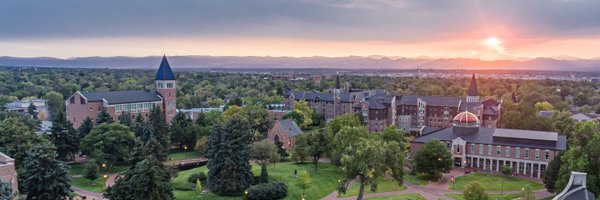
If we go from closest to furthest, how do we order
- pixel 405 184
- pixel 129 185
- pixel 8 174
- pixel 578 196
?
pixel 578 196 < pixel 129 185 < pixel 8 174 < pixel 405 184

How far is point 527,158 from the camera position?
6506 cm

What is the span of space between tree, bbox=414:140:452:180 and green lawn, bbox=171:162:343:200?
10635 mm

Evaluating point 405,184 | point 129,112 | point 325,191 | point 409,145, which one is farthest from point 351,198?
point 129,112

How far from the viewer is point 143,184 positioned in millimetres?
39438

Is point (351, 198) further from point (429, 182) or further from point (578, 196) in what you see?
point (578, 196)

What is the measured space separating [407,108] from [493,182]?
149ft

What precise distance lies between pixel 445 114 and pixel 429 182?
45.5 metres

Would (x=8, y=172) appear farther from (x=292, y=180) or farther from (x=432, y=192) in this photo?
(x=432, y=192)

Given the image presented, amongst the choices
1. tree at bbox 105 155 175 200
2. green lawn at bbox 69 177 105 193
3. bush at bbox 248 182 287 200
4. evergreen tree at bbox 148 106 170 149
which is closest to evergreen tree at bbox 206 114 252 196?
bush at bbox 248 182 287 200

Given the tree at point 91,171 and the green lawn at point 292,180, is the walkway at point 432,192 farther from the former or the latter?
the tree at point 91,171

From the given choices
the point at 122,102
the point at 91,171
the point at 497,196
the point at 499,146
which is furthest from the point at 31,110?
the point at 497,196

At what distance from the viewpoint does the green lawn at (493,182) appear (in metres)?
57.7

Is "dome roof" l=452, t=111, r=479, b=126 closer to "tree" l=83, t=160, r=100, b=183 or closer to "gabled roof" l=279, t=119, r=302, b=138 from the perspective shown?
"gabled roof" l=279, t=119, r=302, b=138

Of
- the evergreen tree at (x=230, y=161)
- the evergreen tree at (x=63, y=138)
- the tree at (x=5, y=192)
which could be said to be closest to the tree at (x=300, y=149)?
the evergreen tree at (x=230, y=161)
